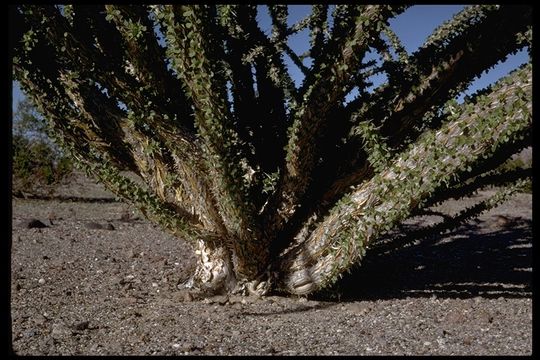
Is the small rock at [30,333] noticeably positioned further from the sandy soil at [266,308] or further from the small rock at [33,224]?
the small rock at [33,224]

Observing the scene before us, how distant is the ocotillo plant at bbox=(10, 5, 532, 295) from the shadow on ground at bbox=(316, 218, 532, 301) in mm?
629

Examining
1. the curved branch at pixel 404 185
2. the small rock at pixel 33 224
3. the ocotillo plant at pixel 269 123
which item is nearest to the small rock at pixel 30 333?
the ocotillo plant at pixel 269 123

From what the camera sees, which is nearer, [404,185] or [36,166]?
[404,185]

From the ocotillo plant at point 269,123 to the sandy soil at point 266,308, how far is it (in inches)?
15.2

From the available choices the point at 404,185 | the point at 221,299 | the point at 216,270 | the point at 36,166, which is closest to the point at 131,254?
the point at 216,270

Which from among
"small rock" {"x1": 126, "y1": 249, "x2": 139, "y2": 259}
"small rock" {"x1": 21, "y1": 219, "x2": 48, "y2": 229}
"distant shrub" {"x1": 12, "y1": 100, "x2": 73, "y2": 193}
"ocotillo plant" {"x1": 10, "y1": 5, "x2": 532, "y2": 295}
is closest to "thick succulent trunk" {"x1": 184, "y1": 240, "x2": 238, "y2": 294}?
"ocotillo plant" {"x1": 10, "y1": 5, "x2": 532, "y2": 295}

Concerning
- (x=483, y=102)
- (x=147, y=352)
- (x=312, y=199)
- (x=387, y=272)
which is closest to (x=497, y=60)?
(x=483, y=102)

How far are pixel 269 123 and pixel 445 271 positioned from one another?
233cm

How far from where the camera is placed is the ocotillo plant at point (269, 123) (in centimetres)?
332

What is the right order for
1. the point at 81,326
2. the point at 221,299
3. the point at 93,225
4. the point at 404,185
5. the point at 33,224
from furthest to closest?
the point at 93,225 < the point at 33,224 < the point at 221,299 < the point at 81,326 < the point at 404,185

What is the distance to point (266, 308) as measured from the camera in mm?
3996

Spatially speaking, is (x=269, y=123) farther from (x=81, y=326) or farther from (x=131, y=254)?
(x=131, y=254)

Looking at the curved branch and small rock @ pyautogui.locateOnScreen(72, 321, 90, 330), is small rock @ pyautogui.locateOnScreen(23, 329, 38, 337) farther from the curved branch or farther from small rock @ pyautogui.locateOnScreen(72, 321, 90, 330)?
the curved branch

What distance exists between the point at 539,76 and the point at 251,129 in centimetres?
232
